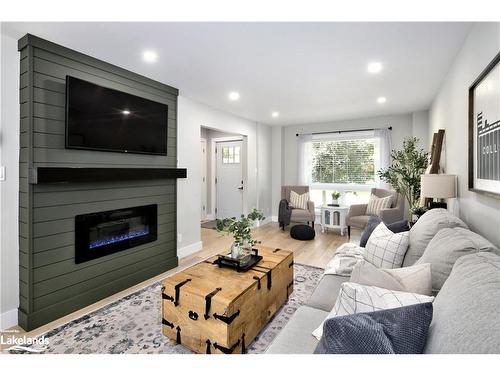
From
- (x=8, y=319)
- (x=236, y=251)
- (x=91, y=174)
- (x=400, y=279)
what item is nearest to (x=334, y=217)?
(x=236, y=251)

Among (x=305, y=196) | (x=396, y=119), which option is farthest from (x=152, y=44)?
(x=396, y=119)

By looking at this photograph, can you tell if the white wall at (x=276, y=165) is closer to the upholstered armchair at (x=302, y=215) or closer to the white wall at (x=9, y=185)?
the upholstered armchair at (x=302, y=215)

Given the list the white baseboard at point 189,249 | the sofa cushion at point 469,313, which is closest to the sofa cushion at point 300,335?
the sofa cushion at point 469,313

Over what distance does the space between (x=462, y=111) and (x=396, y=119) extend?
317 centimetres

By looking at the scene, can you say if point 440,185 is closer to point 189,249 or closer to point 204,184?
point 189,249

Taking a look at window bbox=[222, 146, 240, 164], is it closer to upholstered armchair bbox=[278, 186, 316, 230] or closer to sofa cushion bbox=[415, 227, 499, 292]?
upholstered armchair bbox=[278, 186, 316, 230]

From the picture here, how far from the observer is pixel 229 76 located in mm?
3055

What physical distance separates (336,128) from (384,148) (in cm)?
109

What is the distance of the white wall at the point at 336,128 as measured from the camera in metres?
5.13

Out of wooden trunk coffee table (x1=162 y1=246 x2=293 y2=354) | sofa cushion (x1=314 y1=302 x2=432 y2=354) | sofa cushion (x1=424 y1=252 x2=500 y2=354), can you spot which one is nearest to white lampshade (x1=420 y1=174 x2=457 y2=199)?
sofa cushion (x1=424 y1=252 x2=500 y2=354)

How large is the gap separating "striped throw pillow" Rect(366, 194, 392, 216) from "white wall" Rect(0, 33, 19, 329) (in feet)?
16.0

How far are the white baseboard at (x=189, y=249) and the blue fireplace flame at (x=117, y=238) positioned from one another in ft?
2.51

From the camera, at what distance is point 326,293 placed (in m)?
1.73

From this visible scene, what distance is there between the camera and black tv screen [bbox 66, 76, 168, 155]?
237 centimetres
